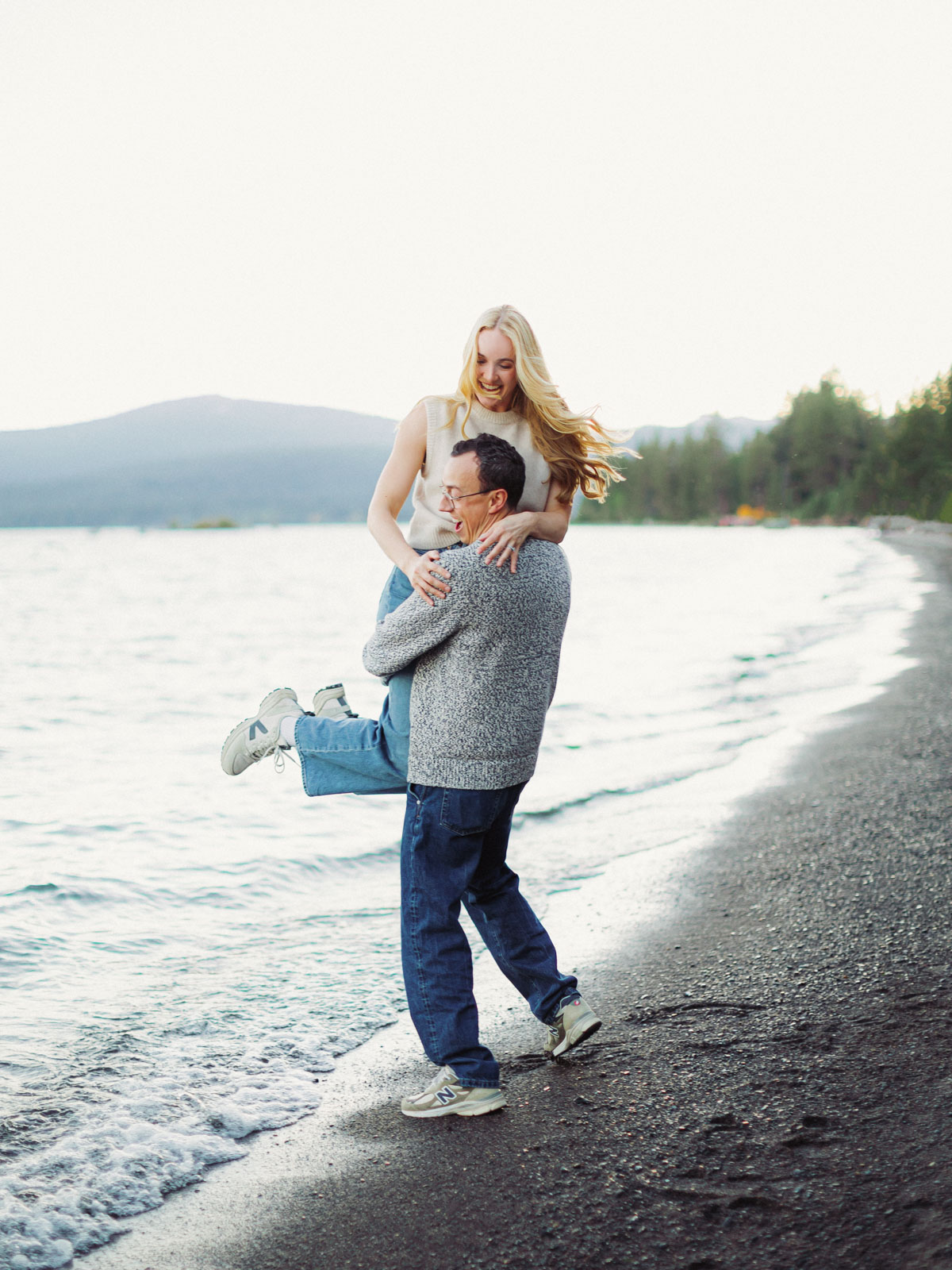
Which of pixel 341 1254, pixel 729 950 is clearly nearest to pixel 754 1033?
pixel 729 950

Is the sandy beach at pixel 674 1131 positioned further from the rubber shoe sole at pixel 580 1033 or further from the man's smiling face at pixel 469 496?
the man's smiling face at pixel 469 496

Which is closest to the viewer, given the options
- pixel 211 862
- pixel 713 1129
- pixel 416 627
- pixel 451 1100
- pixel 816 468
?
pixel 713 1129

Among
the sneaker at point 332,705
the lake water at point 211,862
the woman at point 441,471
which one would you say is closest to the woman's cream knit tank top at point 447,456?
the woman at point 441,471

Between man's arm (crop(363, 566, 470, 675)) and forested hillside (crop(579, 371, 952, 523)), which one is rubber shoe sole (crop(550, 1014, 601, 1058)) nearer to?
man's arm (crop(363, 566, 470, 675))

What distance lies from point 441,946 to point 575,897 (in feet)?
7.55

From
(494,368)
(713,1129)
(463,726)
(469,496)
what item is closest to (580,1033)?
(713,1129)

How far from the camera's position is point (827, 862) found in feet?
16.6

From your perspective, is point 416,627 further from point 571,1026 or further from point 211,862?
point 211,862

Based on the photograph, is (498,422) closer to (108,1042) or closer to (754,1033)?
(754,1033)

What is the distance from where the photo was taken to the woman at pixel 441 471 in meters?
3.05

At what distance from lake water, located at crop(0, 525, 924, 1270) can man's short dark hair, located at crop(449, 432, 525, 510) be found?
6.37 ft

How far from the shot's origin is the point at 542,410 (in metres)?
3.08

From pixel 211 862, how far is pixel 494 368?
171 inches

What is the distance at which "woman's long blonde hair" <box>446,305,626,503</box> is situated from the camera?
3.07 metres
